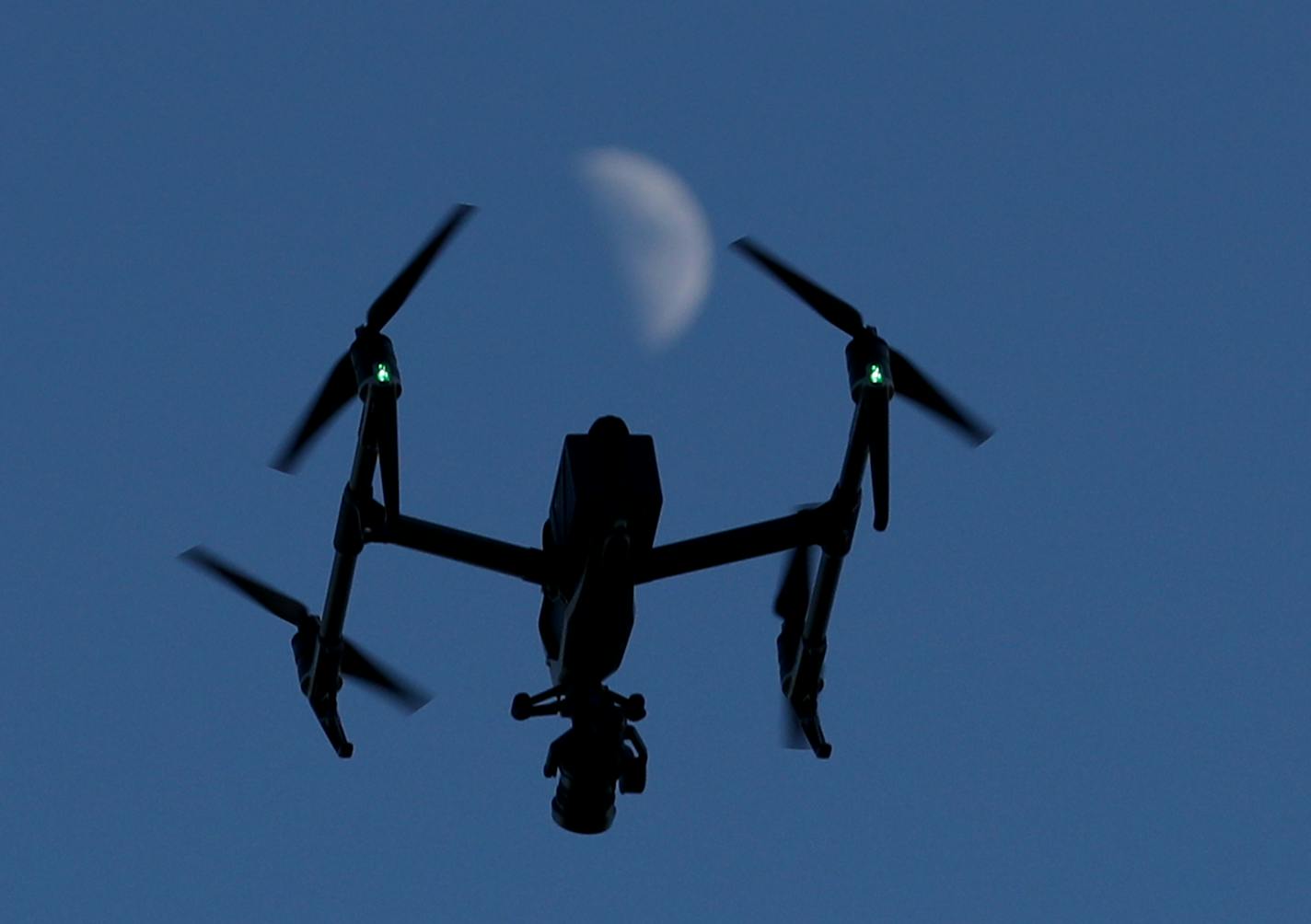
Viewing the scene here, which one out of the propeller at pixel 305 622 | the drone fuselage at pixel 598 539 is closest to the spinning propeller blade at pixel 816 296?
the drone fuselage at pixel 598 539

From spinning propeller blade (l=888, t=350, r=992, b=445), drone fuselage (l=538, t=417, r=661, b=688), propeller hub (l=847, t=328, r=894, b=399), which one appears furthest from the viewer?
spinning propeller blade (l=888, t=350, r=992, b=445)

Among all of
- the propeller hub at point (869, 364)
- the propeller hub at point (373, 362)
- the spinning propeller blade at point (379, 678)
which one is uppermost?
the propeller hub at point (869, 364)

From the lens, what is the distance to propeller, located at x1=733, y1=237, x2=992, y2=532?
25484 mm

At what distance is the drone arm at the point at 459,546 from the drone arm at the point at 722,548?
146cm

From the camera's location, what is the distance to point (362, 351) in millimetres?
25344

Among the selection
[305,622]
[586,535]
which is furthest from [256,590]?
[586,535]

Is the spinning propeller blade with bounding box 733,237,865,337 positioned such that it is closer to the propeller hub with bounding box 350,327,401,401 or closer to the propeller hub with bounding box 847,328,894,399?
the propeller hub with bounding box 847,328,894,399

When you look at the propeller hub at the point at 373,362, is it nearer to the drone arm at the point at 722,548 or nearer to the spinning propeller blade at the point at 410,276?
the spinning propeller blade at the point at 410,276

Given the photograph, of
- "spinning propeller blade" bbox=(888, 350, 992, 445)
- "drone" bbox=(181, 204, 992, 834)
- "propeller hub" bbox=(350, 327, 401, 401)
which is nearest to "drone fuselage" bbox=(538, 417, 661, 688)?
"drone" bbox=(181, 204, 992, 834)

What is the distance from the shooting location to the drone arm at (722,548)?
81.7 feet

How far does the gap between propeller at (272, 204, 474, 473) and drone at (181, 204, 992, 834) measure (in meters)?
0.02

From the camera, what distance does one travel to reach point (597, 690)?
83.6 ft

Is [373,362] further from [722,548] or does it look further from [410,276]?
[722,548]

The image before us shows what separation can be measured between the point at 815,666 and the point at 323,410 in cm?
798
